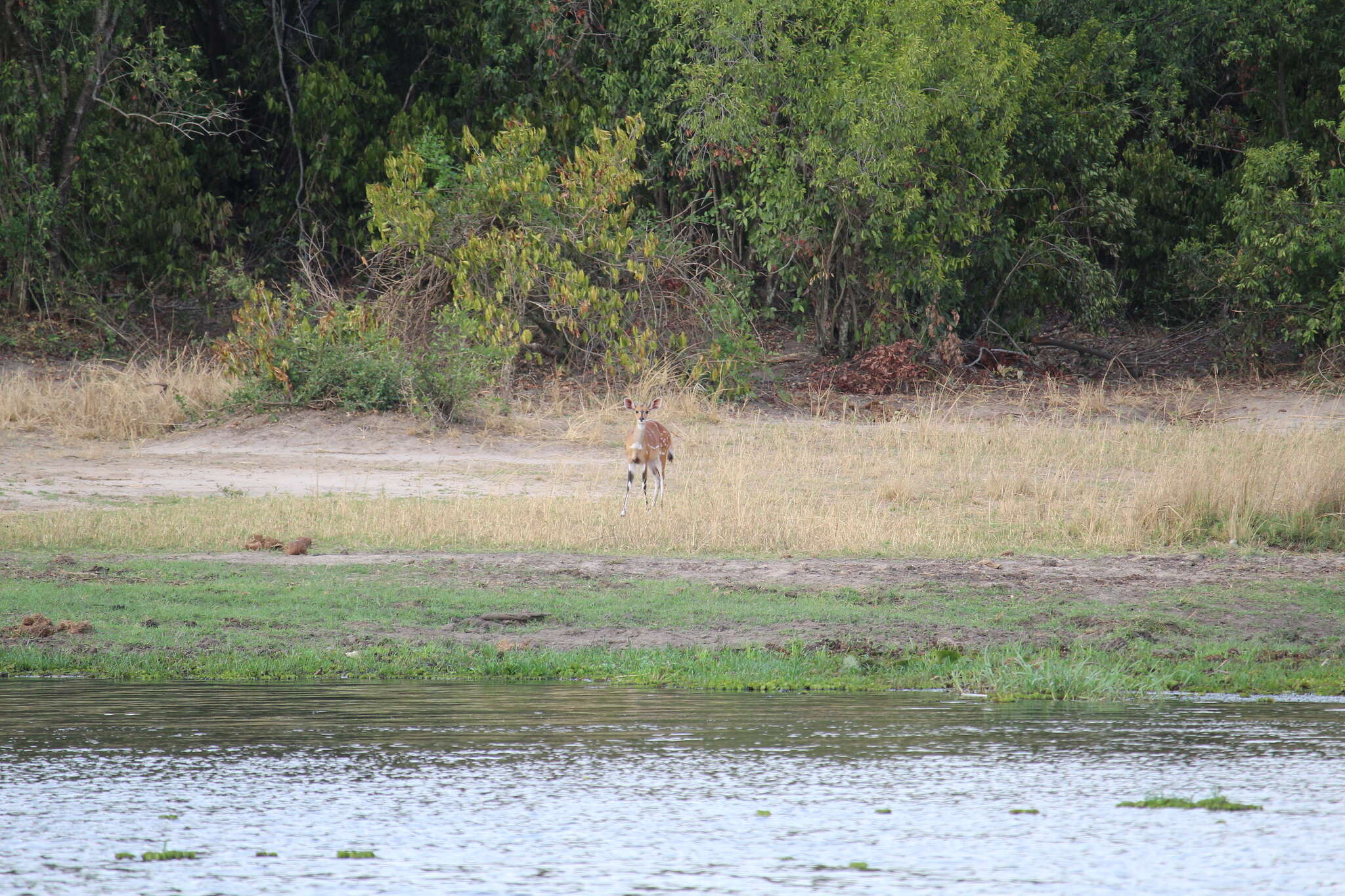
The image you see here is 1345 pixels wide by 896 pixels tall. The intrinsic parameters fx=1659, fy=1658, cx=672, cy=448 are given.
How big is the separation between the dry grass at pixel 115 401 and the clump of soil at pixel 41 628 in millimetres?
9808

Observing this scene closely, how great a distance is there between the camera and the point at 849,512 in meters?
13.9

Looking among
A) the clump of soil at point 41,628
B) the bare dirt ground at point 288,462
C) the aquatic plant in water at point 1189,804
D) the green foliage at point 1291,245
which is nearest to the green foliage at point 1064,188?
the green foliage at point 1291,245

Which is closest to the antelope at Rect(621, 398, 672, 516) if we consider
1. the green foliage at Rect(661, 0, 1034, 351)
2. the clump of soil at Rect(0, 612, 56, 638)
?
the clump of soil at Rect(0, 612, 56, 638)

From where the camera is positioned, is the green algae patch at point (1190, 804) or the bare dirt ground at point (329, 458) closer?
the green algae patch at point (1190, 804)

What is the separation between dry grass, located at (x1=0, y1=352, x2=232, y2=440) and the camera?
1925 centimetres

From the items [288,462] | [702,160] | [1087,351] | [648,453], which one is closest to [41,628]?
[648,453]

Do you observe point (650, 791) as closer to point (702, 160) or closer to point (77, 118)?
point (702, 160)

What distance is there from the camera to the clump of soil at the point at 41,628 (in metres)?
9.29

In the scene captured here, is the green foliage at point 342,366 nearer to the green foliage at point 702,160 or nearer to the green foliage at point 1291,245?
the green foliage at point 702,160

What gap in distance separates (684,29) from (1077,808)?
2069 cm

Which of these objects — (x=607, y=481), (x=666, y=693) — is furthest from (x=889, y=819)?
(x=607, y=481)

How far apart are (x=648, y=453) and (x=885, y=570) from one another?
373 centimetres

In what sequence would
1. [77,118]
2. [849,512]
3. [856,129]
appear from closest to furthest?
[849,512] < [856,129] < [77,118]

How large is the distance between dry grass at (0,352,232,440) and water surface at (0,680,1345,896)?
1167 cm
